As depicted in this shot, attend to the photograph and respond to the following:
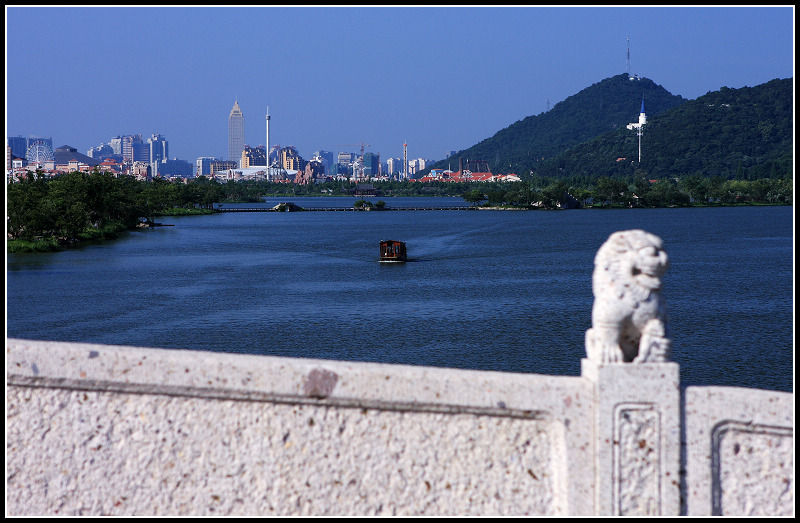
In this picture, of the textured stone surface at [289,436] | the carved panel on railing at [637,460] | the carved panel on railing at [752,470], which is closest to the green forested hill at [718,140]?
the carved panel on railing at [752,470]

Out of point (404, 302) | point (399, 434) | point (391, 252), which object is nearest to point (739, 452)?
Result: point (399, 434)

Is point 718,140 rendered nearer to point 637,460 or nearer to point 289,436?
point 637,460

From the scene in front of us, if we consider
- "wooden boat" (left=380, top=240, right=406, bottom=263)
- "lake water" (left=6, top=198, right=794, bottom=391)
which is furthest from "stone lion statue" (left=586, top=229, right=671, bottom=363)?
"wooden boat" (left=380, top=240, right=406, bottom=263)

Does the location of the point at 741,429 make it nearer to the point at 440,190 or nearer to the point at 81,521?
the point at 81,521

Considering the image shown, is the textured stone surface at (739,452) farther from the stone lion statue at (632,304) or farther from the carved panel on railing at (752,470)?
the stone lion statue at (632,304)

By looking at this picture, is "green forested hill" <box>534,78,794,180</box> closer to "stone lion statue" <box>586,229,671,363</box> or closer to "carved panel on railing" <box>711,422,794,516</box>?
"carved panel on railing" <box>711,422,794,516</box>
